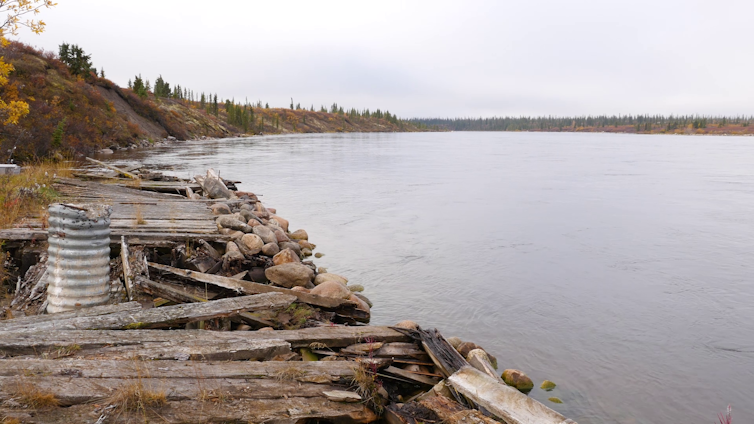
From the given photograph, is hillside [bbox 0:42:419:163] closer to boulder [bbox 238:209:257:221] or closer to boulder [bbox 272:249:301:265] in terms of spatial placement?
boulder [bbox 238:209:257:221]

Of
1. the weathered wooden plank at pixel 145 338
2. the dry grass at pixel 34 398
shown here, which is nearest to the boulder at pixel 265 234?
the weathered wooden plank at pixel 145 338

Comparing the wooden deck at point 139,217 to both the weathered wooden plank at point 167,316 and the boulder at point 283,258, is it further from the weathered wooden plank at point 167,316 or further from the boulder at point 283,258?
the weathered wooden plank at point 167,316

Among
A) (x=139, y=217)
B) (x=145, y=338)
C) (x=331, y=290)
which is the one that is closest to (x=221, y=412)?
(x=145, y=338)

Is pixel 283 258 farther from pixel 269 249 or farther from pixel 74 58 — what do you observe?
pixel 74 58

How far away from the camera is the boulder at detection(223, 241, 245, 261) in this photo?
818cm

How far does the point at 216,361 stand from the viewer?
4.02 metres

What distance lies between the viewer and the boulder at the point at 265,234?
10.1 metres

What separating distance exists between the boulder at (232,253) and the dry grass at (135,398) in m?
4.88

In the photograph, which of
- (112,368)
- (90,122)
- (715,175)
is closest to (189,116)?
(90,122)

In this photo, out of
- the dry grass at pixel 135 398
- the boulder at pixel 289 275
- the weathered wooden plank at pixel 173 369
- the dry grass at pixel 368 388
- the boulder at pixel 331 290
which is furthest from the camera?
the boulder at pixel 289 275

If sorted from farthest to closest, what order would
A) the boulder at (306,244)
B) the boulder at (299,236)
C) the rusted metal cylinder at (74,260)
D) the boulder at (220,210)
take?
the boulder at (299,236) → the boulder at (306,244) → the boulder at (220,210) → the rusted metal cylinder at (74,260)

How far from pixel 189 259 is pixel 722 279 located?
1045 cm

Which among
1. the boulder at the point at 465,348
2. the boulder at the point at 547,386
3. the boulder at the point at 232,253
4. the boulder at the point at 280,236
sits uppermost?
the boulder at the point at 232,253

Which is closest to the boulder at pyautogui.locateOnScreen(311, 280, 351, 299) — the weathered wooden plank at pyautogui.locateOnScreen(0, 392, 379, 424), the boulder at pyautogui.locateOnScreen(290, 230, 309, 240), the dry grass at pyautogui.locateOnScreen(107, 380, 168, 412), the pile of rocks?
the pile of rocks
